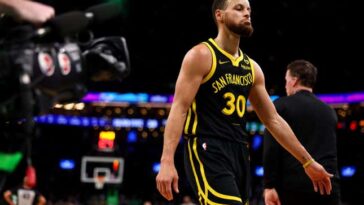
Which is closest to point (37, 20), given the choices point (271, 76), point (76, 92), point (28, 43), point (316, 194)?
point (28, 43)

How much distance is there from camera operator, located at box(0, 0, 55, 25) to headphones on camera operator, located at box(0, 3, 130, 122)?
4 cm

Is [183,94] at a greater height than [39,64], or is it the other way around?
[39,64]

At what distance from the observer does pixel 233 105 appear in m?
4.09

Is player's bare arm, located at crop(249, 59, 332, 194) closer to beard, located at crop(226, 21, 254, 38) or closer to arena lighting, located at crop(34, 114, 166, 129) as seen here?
beard, located at crop(226, 21, 254, 38)

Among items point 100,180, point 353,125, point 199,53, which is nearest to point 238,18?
point 199,53

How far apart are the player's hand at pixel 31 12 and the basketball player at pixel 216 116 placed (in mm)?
1410

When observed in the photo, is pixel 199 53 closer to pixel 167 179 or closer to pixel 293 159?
pixel 167 179

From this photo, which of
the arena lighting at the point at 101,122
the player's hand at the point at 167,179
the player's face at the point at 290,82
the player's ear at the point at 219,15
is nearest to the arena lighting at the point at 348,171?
the arena lighting at the point at 101,122

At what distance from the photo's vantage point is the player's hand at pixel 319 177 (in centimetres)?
442

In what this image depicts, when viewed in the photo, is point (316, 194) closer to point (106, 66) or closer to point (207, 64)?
point (207, 64)

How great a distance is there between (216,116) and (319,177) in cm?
103

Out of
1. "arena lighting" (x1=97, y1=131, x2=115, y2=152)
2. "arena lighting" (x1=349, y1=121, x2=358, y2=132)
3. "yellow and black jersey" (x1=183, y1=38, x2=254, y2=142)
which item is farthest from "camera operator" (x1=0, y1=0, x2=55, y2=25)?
"arena lighting" (x1=349, y1=121, x2=358, y2=132)

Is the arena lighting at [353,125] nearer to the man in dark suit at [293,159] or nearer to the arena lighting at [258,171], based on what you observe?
the arena lighting at [258,171]

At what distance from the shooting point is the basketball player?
382 cm
